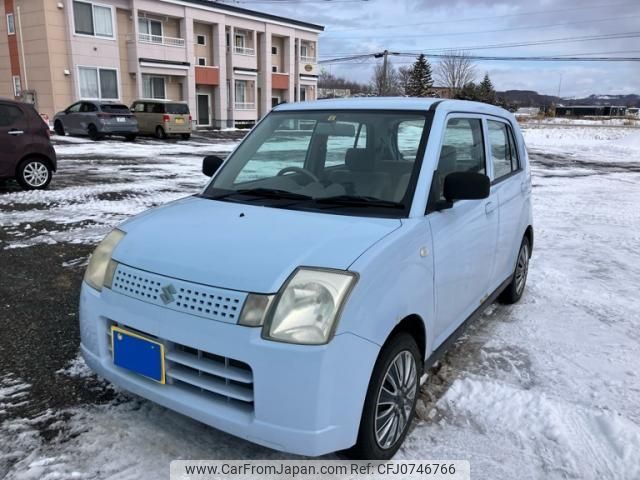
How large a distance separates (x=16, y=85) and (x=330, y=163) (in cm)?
3107

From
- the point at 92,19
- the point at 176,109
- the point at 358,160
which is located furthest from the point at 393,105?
the point at 92,19

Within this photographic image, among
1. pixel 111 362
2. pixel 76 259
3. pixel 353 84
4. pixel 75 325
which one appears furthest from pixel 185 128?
pixel 353 84

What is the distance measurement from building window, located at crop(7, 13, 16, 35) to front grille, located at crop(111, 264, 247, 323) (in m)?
31.5

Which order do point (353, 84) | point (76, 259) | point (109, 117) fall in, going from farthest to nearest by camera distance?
point (353, 84) → point (109, 117) → point (76, 259)

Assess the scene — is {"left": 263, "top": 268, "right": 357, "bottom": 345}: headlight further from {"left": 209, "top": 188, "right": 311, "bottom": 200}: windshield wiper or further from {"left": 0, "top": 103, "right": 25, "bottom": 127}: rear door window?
{"left": 0, "top": 103, "right": 25, "bottom": 127}: rear door window

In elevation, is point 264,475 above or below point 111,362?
below

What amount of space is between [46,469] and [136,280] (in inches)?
38.1

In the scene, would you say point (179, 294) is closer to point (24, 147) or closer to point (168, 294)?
point (168, 294)

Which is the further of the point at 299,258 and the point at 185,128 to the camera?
the point at 185,128

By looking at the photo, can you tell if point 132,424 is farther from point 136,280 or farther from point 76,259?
point 76,259

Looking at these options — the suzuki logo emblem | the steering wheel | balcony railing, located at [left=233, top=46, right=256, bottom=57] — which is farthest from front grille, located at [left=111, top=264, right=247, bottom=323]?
balcony railing, located at [left=233, top=46, right=256, bottom=57]

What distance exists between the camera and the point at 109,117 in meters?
21.9

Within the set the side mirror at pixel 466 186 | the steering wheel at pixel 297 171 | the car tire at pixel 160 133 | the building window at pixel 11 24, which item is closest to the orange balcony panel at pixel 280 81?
the car tire at pixel 160 133

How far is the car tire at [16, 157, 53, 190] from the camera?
9.66 meters
